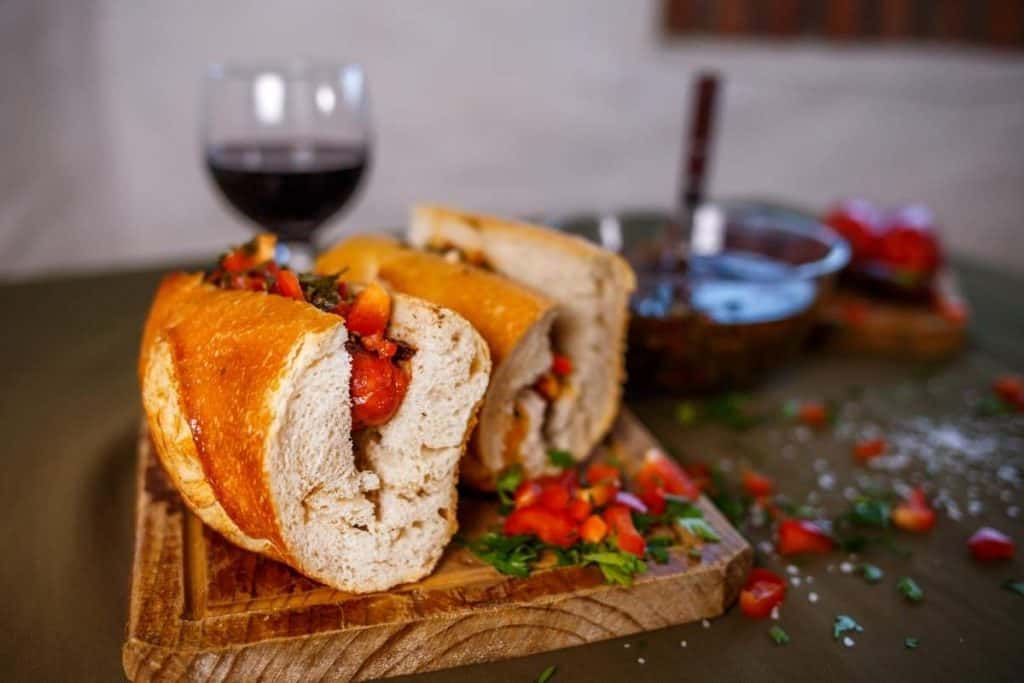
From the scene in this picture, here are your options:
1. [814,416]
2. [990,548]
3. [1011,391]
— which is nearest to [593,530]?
[990,548]

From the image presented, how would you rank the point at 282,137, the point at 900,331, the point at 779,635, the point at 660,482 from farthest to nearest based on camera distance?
the point at 900,331 → the point at 282,137 → the point at 660,482 → the point at 779,635

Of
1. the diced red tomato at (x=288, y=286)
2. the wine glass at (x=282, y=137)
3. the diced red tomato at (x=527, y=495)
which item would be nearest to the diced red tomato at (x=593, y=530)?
the diced red tomato at (x=527, y=495)

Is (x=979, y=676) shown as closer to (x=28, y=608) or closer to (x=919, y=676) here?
(x=919, y=676)

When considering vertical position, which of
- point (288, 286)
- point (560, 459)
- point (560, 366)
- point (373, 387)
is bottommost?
point (560, 459)

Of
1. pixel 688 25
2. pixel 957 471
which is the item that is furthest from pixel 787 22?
pixel 957 471

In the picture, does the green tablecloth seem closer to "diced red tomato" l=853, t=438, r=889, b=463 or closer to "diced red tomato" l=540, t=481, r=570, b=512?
"diced red tomato" l=853, t=438, r=889, b=463

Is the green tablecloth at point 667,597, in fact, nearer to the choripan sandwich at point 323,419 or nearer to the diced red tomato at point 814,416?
the diced red tomato at point 814,416

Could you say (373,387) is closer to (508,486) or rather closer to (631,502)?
(508,486)
